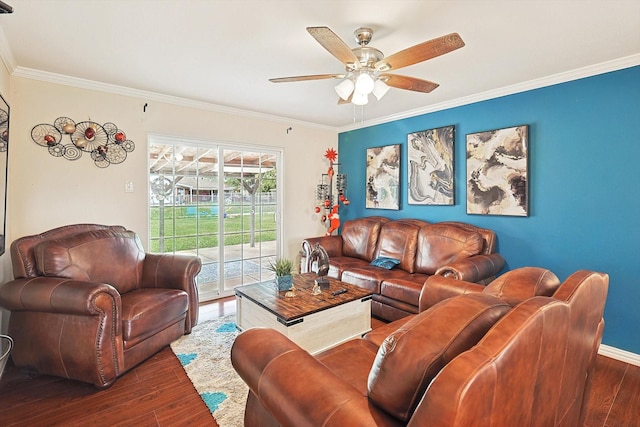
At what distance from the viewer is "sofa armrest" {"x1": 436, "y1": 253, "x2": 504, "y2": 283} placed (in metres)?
2.66

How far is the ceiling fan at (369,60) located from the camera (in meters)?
1.72

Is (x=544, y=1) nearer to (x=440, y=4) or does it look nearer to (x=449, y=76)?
(x=440, y=4)

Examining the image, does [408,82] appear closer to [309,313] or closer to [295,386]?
[309,313]

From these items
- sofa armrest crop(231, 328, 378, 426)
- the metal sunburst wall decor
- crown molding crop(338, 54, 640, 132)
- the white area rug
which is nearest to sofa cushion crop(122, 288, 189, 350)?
the white area rug

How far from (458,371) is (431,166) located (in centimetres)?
350

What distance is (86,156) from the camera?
3.11m

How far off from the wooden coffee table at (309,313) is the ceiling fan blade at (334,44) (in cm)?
176

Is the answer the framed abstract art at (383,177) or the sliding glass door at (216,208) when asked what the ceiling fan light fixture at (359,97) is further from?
the sliding glass door at (216,208)

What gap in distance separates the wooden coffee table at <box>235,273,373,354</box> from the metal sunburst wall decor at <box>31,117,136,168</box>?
6.79 ft

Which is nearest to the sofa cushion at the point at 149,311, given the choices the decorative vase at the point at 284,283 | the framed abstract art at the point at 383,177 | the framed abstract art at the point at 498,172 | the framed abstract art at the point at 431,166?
the decorative vase at the point at 284,283

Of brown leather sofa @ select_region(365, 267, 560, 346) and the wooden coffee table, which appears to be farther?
the wooden coffee table

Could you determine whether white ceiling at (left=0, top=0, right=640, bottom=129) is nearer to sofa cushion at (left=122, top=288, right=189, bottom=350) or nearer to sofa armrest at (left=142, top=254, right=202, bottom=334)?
sofa armrest at (left=142, top=254, right=202, bottom=334)

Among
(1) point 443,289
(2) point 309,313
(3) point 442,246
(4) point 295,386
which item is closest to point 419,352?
(4) point 295,386

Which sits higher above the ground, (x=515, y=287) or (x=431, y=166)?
(x=431, y=166)
